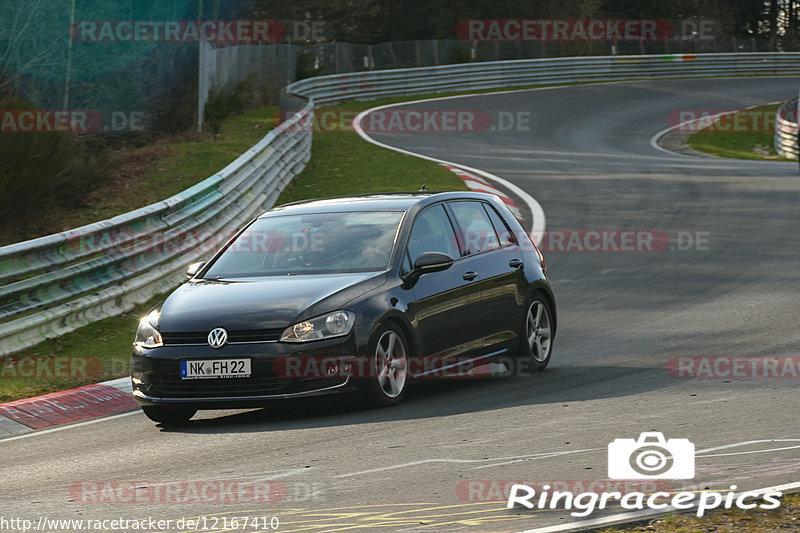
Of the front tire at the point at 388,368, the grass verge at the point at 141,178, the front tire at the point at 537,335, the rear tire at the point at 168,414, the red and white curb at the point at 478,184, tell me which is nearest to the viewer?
the front tire at the point at 388,368

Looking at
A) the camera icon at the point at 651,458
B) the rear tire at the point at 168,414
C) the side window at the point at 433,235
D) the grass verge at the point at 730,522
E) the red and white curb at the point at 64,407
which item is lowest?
the red and white curb at the point at 64,407

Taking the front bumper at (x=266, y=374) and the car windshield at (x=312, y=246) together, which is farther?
the car windshield at (x=312, y=246)

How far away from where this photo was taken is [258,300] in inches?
334

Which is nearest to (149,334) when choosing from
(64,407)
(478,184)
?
(64,407)

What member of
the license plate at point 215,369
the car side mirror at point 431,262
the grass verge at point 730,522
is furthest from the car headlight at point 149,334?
the grass verge at point 730,522

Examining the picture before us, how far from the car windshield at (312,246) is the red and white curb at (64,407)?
1.30 meters

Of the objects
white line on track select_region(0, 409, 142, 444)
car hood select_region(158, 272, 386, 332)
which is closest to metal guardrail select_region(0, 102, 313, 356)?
white line on track select_region(0, 409, 142, 444)

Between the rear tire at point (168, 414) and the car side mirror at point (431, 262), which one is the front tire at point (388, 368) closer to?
the car side mirror at point (431, 262)

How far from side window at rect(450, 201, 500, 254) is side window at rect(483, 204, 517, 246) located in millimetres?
67

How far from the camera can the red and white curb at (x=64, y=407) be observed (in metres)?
9.06

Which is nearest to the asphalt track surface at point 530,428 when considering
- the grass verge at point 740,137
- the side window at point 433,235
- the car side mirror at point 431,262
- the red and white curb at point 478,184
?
the car side mirror at point 431,262

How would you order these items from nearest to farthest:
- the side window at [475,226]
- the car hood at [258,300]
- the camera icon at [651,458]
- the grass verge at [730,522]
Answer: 1. the grass verge at [730,522]
2. the camera icon at [651,458]
3. the car hood at [258,300]
4. the side window at [475,226]

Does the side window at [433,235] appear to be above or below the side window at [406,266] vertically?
above

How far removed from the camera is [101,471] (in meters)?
7.05
